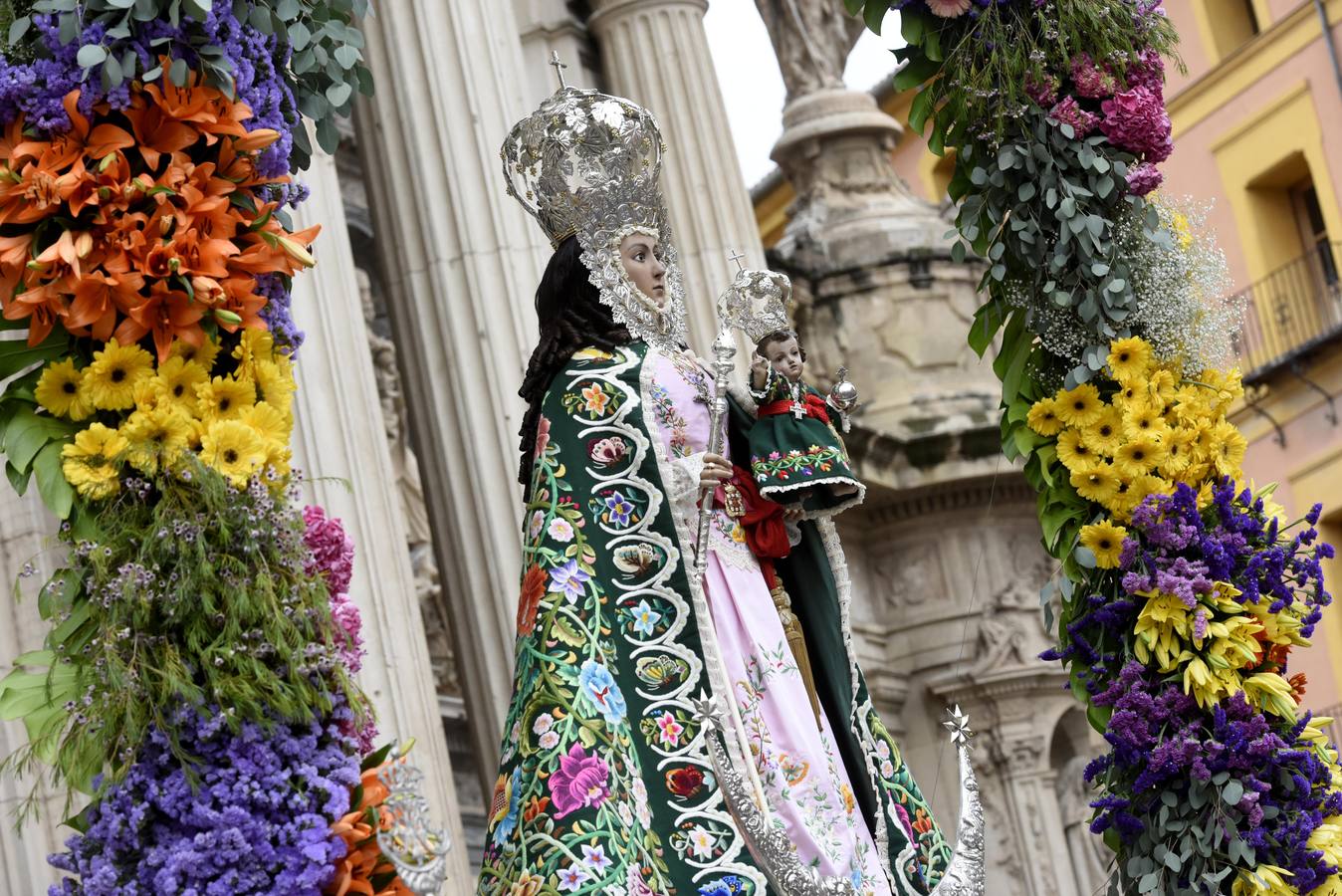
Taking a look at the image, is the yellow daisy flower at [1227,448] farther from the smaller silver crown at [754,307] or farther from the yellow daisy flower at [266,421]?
the yellow daisy flower at [266,421]

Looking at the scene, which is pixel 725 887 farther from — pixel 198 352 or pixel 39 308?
pixel 39 308

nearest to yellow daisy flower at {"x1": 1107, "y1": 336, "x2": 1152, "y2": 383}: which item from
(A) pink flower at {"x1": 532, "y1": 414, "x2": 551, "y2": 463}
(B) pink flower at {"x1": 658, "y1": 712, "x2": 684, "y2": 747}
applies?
(A) pink flower at {"x1": 532, "y1": 414, "x2": 551, "y2": 463}

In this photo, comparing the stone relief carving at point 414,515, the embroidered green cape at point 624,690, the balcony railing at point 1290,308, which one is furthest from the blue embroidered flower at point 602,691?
the balcony railing at point 1290,308

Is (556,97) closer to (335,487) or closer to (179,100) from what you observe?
(179,100)

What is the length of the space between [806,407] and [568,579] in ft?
2.50

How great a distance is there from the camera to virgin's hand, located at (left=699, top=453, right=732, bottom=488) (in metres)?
6.03

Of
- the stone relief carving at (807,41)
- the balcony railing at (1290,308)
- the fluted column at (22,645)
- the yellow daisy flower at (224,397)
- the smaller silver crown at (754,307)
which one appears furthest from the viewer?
the balcony railing at (1290,308)

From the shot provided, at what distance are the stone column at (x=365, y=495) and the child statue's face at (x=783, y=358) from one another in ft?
10.4

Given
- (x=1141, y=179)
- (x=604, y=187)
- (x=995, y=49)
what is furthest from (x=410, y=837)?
(x=1141, y=179)

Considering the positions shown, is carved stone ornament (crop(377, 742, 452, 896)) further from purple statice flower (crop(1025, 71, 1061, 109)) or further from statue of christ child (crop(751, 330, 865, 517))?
purple statice flower (crop(1025, 71, 1061, 109))

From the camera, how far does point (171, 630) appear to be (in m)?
5.16

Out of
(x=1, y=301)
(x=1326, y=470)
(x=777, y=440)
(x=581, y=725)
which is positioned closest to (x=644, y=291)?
(x=777, y=440)

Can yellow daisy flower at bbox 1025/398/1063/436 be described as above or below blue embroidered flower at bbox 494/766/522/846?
above

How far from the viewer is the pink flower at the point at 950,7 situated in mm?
7086
